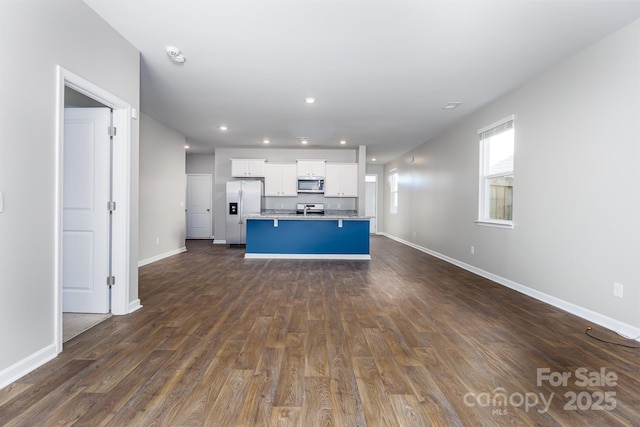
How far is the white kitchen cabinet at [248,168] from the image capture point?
7.95 m

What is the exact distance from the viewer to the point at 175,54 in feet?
10.2

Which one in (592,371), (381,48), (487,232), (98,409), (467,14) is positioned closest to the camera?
(98,409)

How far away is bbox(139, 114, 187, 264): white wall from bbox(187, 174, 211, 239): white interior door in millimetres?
2440

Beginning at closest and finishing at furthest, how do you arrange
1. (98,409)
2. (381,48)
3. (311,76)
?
1. (98,409)
2. (381,48)
3. (311,76)

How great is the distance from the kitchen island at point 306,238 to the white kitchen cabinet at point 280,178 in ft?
6.14

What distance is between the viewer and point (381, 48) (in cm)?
298

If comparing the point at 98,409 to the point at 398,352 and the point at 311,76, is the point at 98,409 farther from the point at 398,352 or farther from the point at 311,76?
the point at 311,76

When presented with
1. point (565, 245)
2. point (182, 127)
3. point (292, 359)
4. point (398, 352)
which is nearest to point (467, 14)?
Result: point (565, 245)

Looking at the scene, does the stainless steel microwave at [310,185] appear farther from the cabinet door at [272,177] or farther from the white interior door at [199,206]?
the white interior door at [199,206]

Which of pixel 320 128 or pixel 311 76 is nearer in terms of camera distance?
pixel 311 76

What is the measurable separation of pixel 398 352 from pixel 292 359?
775 millimetres

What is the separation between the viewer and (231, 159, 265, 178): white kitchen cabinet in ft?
26.1

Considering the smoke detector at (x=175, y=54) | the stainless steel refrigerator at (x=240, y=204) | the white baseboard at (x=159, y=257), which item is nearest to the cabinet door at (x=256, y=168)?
the stainless steel refrigerator at (x=240, y=204)

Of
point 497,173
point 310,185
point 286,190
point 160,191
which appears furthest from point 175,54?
point 310,185
